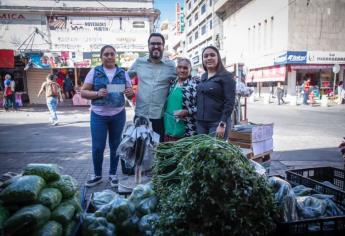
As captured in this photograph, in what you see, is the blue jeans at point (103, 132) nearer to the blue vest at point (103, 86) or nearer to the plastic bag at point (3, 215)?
the blue vest at point (103, 86)

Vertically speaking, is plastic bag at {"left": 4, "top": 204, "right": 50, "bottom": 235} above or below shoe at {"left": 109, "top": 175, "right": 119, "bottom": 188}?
above

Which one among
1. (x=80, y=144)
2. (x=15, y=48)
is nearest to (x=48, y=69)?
(x=15, y=48)

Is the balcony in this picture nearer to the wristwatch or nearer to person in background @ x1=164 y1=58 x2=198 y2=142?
person in background @ x1=164 y1=58 x2=198 y2=142

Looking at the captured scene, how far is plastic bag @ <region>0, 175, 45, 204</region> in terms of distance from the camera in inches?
75.9

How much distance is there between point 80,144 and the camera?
26.6ft

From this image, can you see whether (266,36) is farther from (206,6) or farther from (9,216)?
(9,216)

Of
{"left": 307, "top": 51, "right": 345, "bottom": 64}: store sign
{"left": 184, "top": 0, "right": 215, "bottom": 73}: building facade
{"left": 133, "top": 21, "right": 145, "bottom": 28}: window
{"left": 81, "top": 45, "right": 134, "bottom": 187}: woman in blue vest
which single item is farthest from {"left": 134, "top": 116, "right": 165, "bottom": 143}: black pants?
{"left": 184, "top": 0, "right": 215, "bottom": 73}: building facade

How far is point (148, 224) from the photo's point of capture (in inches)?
81.7

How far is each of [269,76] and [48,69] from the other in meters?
19.9

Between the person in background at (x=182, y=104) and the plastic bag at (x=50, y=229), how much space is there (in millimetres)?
2320

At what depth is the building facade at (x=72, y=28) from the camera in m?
20.5

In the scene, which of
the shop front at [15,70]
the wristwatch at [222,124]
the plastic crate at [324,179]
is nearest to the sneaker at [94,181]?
the wristwatch at [222,124]

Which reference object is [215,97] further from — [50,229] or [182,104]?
[50,229]

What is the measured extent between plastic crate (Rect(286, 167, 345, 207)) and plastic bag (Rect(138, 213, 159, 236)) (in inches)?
55.0
